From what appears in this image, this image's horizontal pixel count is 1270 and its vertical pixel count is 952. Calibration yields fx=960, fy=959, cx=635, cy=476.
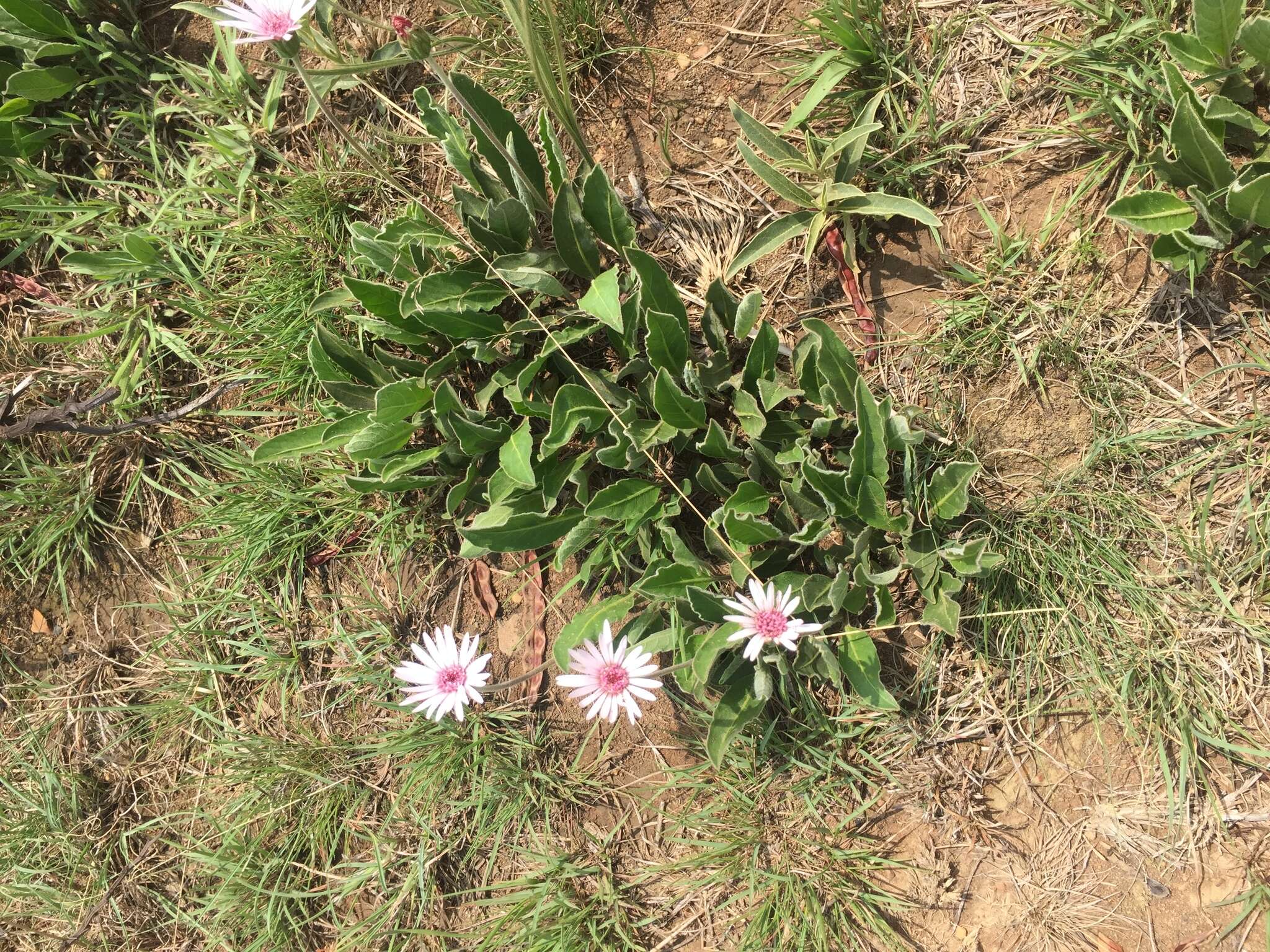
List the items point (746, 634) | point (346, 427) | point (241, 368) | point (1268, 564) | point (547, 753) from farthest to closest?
point (241, 368)
point (547, 753)
point (346, 427)
point (1268, 564)
point (746, 634)

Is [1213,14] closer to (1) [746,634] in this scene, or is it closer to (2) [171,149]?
(1) [746,634]

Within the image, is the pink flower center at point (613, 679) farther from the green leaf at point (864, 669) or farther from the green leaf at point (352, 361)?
the green leaf at point (352, 361)

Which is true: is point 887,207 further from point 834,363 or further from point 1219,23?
point 1219,23

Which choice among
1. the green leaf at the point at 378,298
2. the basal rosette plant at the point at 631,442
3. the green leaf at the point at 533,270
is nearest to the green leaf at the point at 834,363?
the basal rosette plant at the point at 631,442

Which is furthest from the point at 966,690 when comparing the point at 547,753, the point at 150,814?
the point at 150,814

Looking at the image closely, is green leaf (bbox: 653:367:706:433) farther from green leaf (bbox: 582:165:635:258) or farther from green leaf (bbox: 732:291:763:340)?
green leaf (bbox: 582:165:635:258)

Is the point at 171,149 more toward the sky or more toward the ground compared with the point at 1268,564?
more toward the sky

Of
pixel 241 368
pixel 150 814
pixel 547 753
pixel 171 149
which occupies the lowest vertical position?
pixel 150 814

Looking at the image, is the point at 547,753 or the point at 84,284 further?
the point at 84,284
